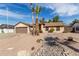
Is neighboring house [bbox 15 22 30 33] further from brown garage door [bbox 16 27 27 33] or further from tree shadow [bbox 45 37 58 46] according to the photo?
tree shadow [bbox 45 37 58 46]

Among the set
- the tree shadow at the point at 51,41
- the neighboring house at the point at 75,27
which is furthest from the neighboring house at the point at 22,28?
the neighboring house at the point at 75,27

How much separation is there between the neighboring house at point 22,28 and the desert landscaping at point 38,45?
7cm

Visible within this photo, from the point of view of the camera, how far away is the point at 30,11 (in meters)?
3.39

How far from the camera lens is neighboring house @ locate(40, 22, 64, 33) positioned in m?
3.36

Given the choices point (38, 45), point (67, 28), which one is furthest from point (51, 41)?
point (67, 28)

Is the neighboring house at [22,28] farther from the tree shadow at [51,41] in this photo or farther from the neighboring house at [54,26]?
the tree shadow at [51,41]

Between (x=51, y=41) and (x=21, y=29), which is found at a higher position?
(x=21, y=29)

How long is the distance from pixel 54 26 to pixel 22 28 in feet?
1.84

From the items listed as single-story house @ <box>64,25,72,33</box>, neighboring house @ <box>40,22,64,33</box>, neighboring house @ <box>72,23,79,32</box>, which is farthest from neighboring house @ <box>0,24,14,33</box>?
neighboring house @ <box>72,23,79,32</box>

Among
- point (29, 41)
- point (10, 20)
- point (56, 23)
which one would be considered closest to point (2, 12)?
point (10, 20)

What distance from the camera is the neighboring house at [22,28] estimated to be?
11.1ft

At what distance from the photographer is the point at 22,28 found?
3.41 meters

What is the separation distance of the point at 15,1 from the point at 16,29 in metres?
0.49

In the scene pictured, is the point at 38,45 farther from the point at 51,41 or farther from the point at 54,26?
the point at 54,26
